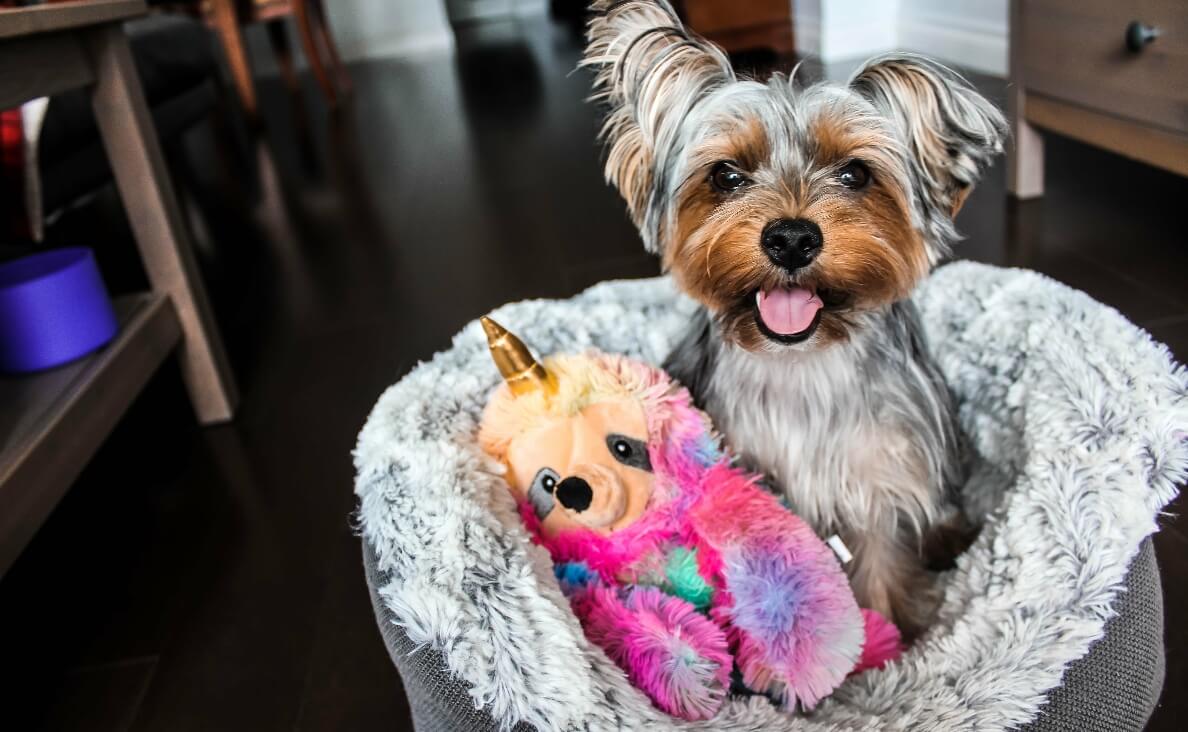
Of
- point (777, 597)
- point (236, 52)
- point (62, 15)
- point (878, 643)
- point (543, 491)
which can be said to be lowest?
point (878, 643)

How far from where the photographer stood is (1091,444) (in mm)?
1154

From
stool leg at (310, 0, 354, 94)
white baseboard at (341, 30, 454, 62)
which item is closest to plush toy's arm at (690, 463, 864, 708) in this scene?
stool leg at (310, 0, 354, 94)

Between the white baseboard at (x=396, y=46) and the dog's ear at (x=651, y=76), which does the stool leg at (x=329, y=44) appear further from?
the dog's ear at (x=651, y=76)

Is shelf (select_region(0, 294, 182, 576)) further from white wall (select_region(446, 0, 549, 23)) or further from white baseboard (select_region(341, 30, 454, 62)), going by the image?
white wall (select_region(446, 0, 549, 23))

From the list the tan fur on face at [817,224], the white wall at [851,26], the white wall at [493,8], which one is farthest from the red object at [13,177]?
the white wall at [493,8]

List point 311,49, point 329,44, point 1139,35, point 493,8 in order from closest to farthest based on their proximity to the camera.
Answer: point 1139,35 → point 311,49 → point 329,44 → point 493,8

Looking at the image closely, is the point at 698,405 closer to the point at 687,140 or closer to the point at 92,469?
the point at 687,140

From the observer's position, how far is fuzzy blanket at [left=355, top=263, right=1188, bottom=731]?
98 cm

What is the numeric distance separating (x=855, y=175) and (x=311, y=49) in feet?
18.6

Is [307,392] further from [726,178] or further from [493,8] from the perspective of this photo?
[493,8]

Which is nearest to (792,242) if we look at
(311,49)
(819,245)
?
(819,245)

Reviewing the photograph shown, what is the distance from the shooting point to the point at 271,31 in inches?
273

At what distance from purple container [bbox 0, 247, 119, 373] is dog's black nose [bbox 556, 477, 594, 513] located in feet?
3.61

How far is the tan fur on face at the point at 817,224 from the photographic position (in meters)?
1.08
